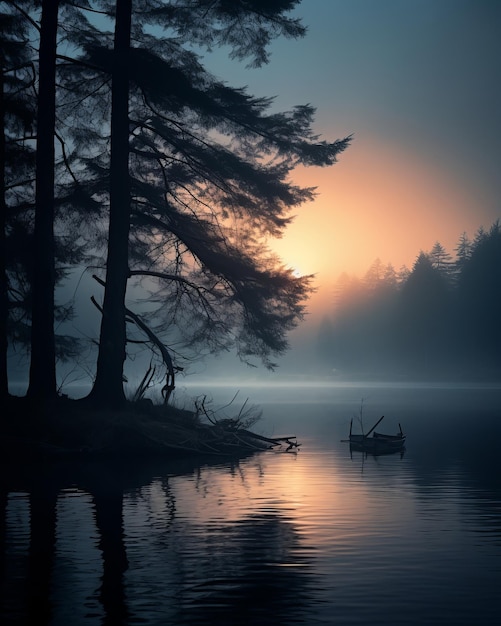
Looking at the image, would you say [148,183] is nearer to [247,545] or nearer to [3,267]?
[3,267]

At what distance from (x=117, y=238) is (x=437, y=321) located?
8221 centimetres

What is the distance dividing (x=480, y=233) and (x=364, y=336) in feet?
A: 110

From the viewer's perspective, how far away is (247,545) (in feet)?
43.2

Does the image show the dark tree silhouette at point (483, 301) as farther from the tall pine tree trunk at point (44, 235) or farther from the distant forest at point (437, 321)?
the tall pine tree trunk at point (44, 235)

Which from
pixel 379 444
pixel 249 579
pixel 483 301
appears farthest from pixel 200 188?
pixel 483 301

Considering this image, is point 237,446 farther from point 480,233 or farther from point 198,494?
point 480,233

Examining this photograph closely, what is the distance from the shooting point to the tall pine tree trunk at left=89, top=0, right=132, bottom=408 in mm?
26219

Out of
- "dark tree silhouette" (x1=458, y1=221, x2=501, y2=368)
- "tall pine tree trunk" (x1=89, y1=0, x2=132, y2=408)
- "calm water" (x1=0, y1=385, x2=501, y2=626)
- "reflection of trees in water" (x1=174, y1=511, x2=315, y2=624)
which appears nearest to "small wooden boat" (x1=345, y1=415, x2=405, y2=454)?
"calm water" (x1=0, y1=385, x2=501, y2=626)

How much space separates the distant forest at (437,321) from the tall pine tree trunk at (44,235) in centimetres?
7756

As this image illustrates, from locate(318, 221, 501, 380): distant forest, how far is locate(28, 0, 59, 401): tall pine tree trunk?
77556mm

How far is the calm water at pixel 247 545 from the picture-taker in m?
9.54

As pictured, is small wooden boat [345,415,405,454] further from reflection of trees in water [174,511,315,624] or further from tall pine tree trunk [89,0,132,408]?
reflection of trees in water [174,511,315,624]

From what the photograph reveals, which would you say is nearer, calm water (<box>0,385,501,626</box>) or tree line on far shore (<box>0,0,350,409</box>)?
calm water (<box>0,385,501,626</box>)

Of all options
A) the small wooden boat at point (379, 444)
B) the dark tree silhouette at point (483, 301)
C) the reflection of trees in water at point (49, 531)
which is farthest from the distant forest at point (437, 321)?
the reflection of trees in water at point (49, 531)
